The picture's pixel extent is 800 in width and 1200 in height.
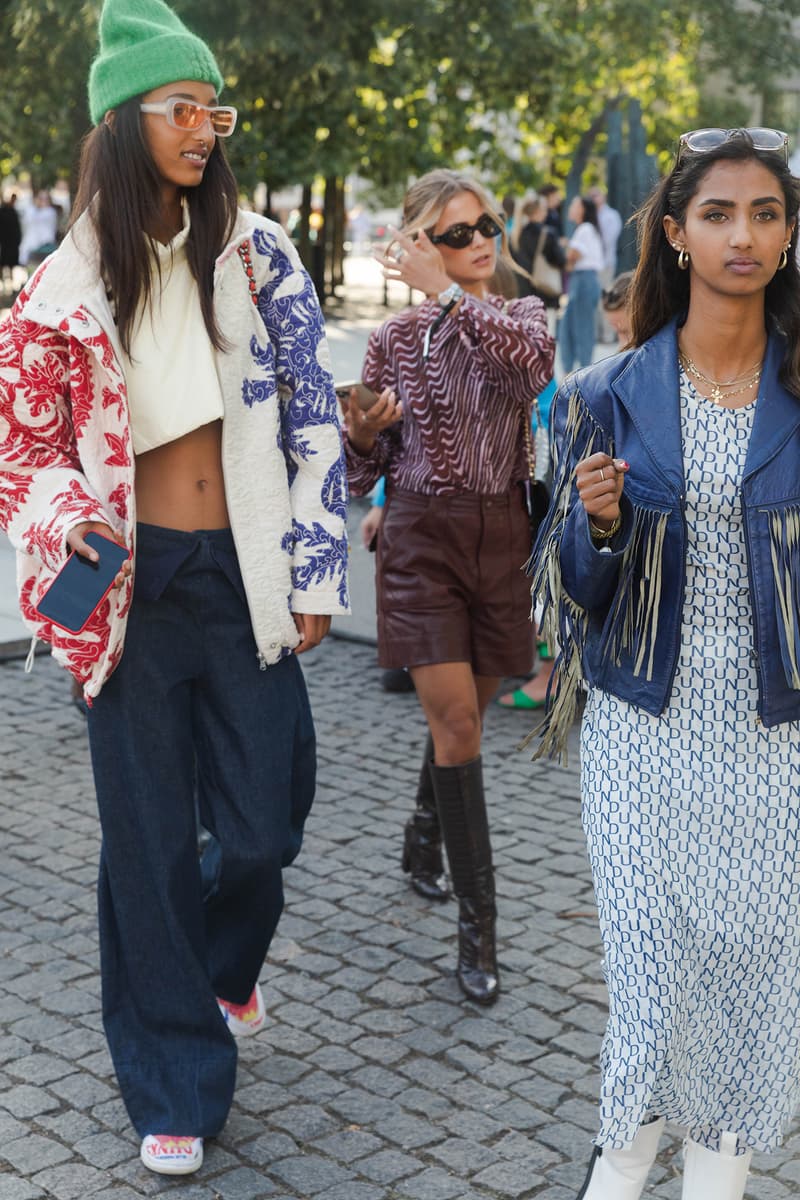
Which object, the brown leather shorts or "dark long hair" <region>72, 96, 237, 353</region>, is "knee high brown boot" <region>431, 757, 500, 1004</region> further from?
"dark long hair" <region>72, 96, 237, 353</region>

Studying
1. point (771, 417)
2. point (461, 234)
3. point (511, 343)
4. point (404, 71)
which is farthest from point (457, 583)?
point (404, 71)

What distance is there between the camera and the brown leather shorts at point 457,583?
4.33 metres

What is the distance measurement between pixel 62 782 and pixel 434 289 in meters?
2.63

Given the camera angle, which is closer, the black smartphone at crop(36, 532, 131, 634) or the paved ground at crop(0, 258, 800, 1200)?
the black smartphone at crop(36, 532, 131, 634)

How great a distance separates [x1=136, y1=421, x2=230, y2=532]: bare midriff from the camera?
133 inches

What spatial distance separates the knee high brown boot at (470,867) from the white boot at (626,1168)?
126 cm

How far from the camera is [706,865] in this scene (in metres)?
2.82

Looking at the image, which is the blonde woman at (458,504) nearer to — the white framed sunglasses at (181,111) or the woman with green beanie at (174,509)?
the woman with green beanie at (174,509)

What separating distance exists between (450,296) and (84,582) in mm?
1427

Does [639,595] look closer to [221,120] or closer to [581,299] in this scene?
[221,120]

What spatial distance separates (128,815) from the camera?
3410 mm

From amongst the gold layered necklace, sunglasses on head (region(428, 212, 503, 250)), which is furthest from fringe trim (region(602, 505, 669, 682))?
sunglasses on head (region(428, 212, 503, 250))

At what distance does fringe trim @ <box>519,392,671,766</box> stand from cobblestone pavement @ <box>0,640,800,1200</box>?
0.96 meters

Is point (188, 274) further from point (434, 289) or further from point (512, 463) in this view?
point (512, 463)
